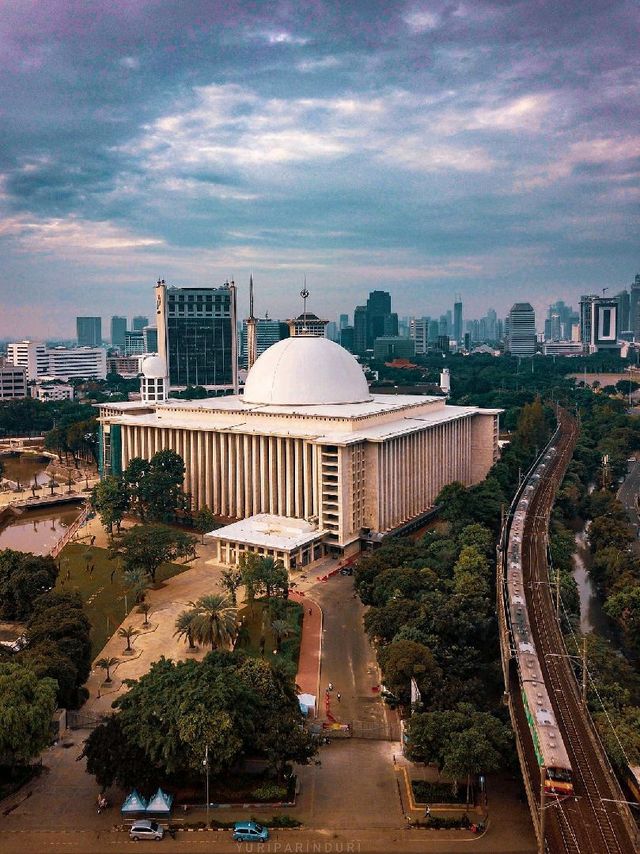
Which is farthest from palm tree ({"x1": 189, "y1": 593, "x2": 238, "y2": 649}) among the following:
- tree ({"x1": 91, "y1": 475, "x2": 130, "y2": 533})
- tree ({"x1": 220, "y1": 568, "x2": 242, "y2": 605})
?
tree ({"x1": 91, "y1": 475, "x2": 130, "y2": 533})

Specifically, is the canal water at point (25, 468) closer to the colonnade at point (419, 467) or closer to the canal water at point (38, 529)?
the canal water at point (38, 529)

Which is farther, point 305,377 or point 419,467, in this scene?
point 305,377

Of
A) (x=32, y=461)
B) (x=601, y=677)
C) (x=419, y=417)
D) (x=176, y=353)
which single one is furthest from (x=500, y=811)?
(x=176, y=353)

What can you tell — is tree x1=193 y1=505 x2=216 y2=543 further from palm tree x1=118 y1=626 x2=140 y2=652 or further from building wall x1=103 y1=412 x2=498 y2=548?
palm tree x1=118 y1=626 x2=140 y2=652

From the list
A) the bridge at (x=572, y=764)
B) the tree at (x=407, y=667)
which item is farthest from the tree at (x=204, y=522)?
the tree at (x=407, y=667)

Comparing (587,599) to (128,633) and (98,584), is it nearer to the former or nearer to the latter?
(128,633)

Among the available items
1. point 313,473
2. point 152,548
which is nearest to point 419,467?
point 313,473
